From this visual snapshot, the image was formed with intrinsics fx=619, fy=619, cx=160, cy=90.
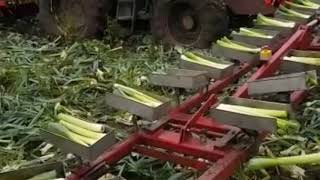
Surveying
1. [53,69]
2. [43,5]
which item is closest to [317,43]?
[53,69]

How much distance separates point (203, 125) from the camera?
12.0 feet

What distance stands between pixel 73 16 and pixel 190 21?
180 centimetres

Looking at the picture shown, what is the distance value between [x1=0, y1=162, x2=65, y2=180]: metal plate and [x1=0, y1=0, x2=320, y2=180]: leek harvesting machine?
105 millimetres

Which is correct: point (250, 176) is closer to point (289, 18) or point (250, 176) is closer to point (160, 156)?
point (160, 156)

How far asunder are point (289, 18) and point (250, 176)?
82.0 inches

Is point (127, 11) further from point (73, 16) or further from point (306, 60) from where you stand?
point (306, 60)

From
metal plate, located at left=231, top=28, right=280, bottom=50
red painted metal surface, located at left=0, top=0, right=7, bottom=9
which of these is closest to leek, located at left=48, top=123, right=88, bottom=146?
metal plate, located at left=231, top=28, right=280, bottom=50

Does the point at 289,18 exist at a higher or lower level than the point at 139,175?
higher

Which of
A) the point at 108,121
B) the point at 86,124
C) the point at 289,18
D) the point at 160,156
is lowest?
the point at 108,121

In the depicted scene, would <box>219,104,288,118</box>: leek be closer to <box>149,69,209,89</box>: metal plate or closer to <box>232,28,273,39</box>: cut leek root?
<box>149,69,209,89</box>: metal plate

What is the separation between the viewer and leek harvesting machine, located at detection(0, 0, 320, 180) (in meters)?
3.08

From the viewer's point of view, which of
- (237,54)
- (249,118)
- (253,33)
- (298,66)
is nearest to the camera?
(249,118)

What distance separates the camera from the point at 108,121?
5078mm

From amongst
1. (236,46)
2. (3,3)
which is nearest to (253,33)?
(236,46)
